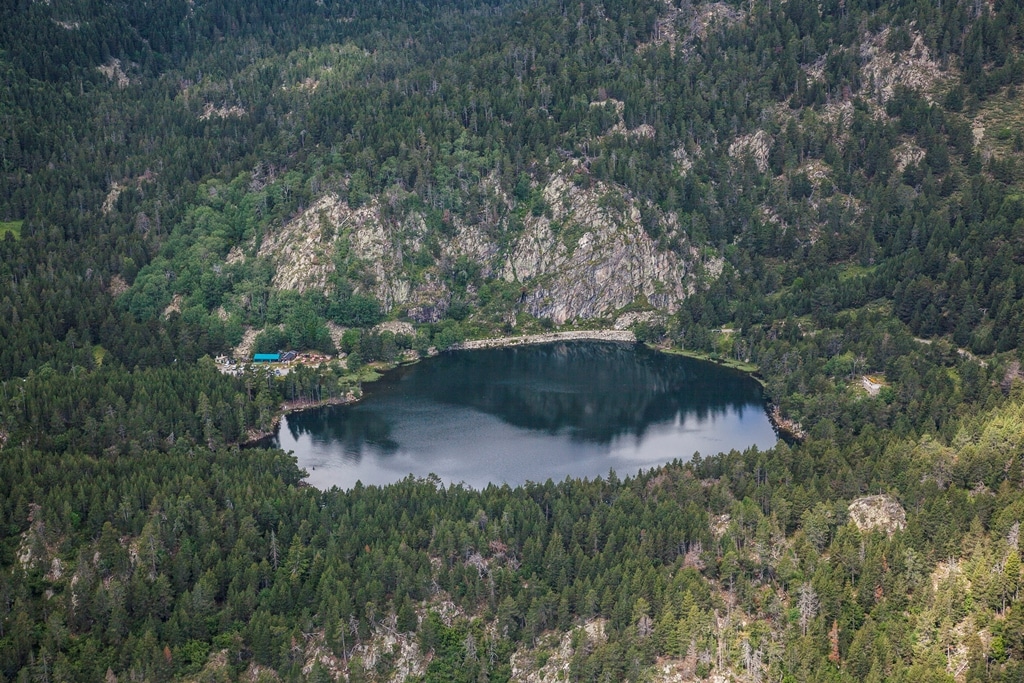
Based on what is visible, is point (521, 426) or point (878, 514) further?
point (521, 426)

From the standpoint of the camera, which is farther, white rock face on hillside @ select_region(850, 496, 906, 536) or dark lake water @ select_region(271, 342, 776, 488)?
dark lake water @ select_region(271, 342, 776, 488)

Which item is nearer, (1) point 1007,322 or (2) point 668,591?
(2) point 668,591

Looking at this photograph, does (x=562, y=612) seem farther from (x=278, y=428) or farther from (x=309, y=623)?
(x=278, y=428)

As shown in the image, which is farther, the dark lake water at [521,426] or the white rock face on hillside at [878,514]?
the dark lake water at [521,426]

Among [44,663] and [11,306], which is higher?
[11,306]

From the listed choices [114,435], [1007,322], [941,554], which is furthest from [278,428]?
[1007,322]

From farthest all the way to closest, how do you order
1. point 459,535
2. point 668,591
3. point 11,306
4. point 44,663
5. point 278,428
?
1. point 11,306
2. point 278,428
3. point 459,535
4. point 668,591
5. point 44,663

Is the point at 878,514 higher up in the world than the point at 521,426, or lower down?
higher up

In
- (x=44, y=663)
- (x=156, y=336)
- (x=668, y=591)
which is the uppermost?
(x=156, y=336)
